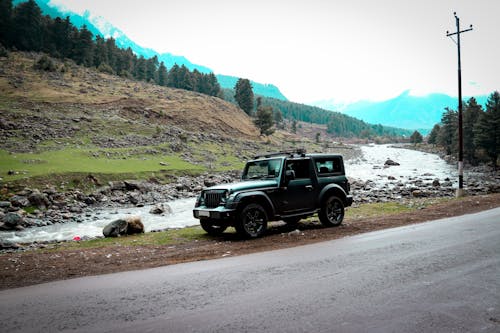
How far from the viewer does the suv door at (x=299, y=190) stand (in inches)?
452

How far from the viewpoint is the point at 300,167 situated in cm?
1207

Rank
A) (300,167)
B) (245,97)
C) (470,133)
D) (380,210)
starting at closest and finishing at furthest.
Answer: (300,167)
(380,210)
(470,133)
(245,97)

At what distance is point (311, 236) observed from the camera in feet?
35.6

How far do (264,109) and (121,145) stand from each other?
46903 mm

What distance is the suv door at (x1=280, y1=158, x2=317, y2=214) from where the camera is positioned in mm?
11469

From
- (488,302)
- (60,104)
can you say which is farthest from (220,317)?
(60,104)

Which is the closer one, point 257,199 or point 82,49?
point 257,199

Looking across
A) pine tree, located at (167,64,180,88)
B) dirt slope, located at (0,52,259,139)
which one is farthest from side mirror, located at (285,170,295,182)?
pine tree, located at (167,64,180,88)

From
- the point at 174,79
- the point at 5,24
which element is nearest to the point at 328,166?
the point at 5,24

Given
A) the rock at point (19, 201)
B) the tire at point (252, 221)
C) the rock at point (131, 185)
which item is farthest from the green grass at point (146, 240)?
the rock at point (131, 185)

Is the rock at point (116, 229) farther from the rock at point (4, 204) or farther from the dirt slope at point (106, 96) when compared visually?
the dirt slope at point (106, 96)

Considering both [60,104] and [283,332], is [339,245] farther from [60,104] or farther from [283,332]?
[60,104]

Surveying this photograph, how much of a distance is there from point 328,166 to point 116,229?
27.5 feet

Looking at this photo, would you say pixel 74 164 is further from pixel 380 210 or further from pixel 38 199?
pixel 380 210
